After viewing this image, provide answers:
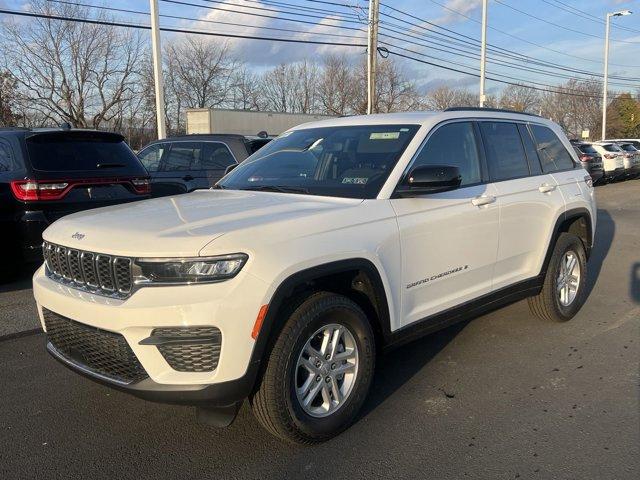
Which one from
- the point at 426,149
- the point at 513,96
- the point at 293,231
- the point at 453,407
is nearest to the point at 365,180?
the point at 426,149

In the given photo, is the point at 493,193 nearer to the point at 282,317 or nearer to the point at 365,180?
the point at 365,180

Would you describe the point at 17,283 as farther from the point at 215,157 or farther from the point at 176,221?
the point at 176,221

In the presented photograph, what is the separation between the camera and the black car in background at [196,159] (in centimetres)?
912

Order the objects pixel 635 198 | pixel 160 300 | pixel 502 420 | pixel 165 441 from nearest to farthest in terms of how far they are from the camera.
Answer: pixel 160 300 < pixel 165 441 < pixel 502 420 < pixel 635 198

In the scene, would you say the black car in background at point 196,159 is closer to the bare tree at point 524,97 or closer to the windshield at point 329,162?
the windshield at point 329,162

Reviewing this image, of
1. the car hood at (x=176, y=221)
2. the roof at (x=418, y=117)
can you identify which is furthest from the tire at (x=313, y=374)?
the roof at (x=418, y=117)

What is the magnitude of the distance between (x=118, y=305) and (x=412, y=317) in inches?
72.0

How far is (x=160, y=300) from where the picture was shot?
108 inches

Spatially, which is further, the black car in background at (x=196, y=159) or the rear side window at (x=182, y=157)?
the rear side window at (x=182, y=157)

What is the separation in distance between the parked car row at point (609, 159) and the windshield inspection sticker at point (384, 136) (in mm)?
19379

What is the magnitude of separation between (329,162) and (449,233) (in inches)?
39.5

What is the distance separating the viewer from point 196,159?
30.8 feet

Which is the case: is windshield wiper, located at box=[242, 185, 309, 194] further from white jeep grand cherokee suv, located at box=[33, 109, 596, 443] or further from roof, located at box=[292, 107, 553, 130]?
roof, located at box=[292, 107, 553, 130]

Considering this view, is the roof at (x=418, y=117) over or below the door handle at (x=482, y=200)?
over
